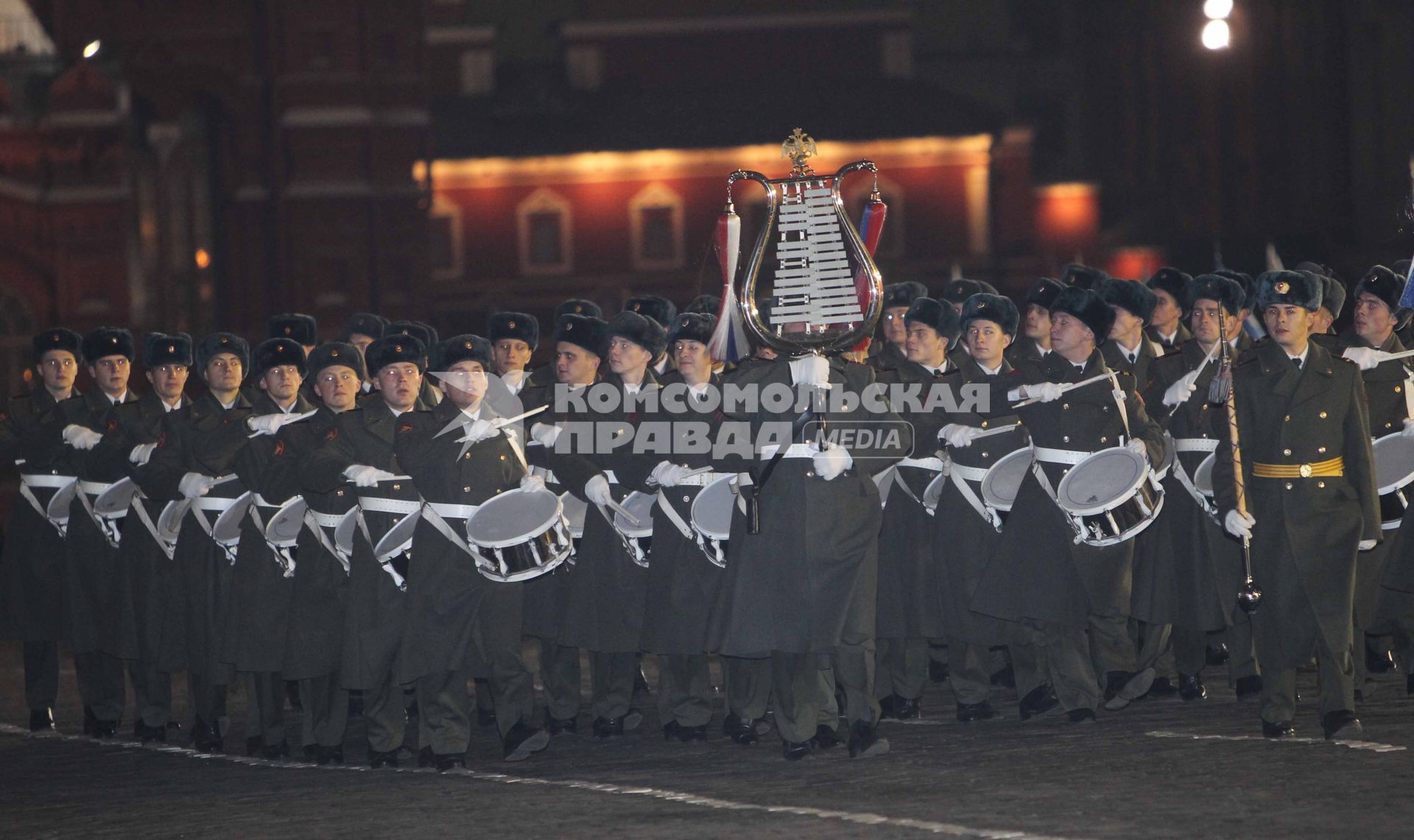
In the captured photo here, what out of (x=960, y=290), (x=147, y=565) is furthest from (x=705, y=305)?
(x=147, y=565)

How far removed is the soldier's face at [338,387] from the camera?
934 cm

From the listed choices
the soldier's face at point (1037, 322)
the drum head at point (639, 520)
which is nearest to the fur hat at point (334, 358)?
the drum head at point (639, 520)

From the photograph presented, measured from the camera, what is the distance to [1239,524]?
28.0 ft

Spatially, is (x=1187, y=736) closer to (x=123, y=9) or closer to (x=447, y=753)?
(x=447, y=753)

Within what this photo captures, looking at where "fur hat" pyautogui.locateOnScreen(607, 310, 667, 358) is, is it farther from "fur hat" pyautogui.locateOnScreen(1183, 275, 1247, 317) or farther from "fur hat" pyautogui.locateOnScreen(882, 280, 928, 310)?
"fur hat" pyautogui.locateOnScreen(1183, 275, 1247, 317)

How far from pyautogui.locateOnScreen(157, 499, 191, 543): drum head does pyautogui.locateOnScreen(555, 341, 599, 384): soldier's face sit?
1.95 m

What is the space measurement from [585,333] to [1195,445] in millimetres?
3080

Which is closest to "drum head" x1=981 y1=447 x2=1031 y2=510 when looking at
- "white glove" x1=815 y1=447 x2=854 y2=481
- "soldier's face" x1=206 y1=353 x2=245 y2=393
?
"white glove" x1=815 y1=447 x2=854 y2=481

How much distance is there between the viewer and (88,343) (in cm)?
1107

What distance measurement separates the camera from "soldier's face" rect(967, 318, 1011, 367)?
977cm

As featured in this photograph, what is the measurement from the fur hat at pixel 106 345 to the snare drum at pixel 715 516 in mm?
3650

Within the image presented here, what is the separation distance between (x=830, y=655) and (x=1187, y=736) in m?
1.59

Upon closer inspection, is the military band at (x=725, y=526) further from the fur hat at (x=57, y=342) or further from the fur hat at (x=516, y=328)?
the fur hat at (x=57, y=342)

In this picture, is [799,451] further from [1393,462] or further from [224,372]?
[224,372]
